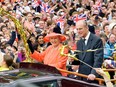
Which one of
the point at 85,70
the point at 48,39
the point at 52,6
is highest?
the point at 52,6

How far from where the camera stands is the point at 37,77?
652 centimetres

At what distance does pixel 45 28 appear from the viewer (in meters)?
14.5

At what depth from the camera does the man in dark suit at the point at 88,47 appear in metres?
8.11

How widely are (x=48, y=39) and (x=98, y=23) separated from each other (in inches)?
203

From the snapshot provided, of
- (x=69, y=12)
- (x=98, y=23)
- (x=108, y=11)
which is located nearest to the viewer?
(x=98, y=23)

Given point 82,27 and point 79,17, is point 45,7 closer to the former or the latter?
point 79,17

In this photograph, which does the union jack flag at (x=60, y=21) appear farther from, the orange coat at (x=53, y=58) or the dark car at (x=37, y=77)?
the dark car at (x=37, y=77)

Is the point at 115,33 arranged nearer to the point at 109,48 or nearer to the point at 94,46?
the point at 109,48

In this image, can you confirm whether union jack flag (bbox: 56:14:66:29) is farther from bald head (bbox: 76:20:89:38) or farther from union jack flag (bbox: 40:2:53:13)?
bald head (bbox: 76:20:89:38)

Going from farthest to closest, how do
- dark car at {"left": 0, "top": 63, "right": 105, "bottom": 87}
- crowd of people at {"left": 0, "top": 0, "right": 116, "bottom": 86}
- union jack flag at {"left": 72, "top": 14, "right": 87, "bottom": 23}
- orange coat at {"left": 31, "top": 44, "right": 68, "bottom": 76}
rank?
union jack flag at {"left": 72, "top": 14, "right": 87, "bottom": 23} → orange coat at {"left": 31, "top": 44, "right": 68, "bottom": 76} → crowd of people at {"left": 0, "top": 0, "right": 116, "bottom": 86} → dark car at {"left": 0, "top": 63, "right": 105, "bottom": 87}

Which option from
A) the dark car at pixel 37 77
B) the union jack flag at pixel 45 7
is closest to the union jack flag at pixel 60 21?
the union jack flag at pixel 45 7

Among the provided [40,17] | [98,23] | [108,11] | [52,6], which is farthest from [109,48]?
[52,6]

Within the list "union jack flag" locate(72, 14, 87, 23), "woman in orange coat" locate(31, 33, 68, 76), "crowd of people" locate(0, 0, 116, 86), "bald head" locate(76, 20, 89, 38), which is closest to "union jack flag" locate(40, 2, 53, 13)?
"crowd of people" locate(0, 0, 116, 86)

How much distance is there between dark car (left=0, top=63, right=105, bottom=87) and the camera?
6230 mm
